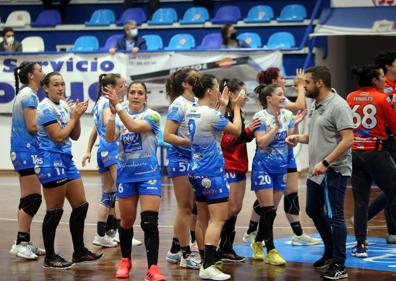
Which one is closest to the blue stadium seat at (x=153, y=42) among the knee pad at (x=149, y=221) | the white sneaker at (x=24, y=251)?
the white sneaker at (x=24, y=251)

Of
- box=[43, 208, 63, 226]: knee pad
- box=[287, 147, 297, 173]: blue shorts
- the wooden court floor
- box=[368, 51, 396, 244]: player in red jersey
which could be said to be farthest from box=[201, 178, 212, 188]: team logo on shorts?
box=[368, 51, 396, 244]: player in red jersey

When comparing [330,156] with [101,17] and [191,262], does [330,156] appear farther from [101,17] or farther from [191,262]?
[101,17]

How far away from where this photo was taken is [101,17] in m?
19.1

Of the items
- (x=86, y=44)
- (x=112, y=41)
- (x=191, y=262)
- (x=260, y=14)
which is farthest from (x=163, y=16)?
(x=191, y=262)

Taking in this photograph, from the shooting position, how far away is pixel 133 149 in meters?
7.37

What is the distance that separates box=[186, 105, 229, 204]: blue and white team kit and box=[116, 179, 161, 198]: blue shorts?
366mm

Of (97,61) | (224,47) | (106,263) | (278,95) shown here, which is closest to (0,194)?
(97,61)

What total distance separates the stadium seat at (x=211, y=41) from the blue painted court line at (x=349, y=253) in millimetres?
8338

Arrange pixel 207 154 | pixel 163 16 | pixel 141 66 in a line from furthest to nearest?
pixel 163 16 → pixel 141 66 → pixel 207 154

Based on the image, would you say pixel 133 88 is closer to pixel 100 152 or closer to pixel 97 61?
pixel 100 152

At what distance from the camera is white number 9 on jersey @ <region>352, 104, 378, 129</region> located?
8289 millimetres

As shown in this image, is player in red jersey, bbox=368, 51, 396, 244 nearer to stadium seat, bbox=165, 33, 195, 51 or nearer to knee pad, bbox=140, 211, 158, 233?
knee pad, bbox=140, 211, 158, 233

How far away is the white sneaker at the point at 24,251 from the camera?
27.9ft

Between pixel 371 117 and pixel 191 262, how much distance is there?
2.28 metres
